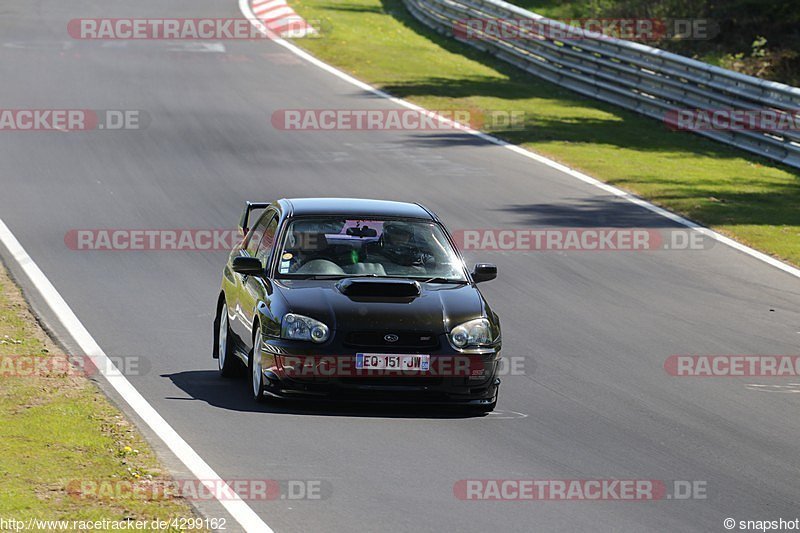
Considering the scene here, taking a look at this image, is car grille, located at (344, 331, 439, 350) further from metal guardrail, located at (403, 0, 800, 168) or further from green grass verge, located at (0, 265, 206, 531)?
metal guardrail, located at (403, 0, 800, 168)

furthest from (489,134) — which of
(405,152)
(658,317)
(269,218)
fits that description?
(269,218)

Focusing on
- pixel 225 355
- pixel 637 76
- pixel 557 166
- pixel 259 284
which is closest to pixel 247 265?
pixel 259 284

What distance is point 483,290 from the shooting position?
1577cm

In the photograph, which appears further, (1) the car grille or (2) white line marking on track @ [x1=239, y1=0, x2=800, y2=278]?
(2) white line marking on track @ [x1=239, y1=0, x2=800, y2=278]

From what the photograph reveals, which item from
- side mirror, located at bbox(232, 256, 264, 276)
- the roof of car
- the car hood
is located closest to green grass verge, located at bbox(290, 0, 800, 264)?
the roof of car

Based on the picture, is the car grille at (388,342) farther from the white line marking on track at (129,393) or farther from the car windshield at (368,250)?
the white line marking on track at (129,393)

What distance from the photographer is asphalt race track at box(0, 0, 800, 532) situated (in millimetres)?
9094

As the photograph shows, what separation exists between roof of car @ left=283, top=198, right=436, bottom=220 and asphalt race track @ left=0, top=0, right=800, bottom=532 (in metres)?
1.52

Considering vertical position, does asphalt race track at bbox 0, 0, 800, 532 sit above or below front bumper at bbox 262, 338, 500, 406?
below

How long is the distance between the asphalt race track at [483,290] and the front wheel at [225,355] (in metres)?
0.11

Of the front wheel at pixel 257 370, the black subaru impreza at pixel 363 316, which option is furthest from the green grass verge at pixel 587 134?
the front wheel at pixel 257 370

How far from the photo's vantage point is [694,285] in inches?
651

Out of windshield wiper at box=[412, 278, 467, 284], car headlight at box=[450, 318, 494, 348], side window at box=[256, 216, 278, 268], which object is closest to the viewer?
car headlight at box=[450, 318, 494, 348]

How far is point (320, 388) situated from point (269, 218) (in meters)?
2.42
